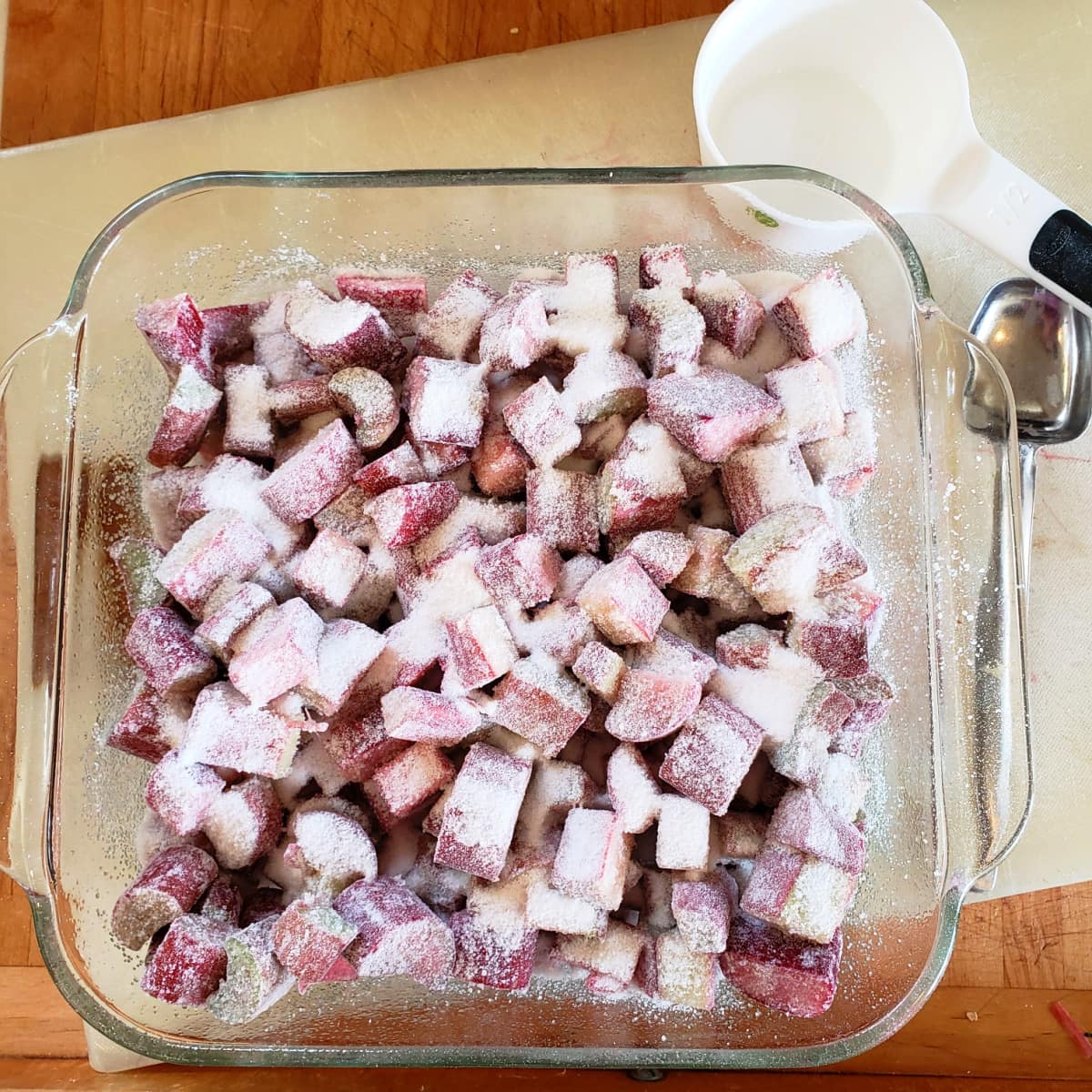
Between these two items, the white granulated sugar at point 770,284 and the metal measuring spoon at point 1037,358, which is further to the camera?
the metal measuring spoon at point 1037,358

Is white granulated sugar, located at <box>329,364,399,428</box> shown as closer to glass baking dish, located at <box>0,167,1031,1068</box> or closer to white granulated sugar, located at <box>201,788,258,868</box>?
glass baking dish, located at <box>0,167,1031,1068</box>

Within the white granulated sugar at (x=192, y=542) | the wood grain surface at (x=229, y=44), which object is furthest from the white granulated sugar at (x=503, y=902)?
the wood grain surface at (x=229, y=44)

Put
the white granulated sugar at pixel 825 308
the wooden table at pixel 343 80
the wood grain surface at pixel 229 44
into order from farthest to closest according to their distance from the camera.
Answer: the wood grain surface at pixel 229 44 → the wooden table at pixel 343 80 → the white granulated sugar at pixel 825 308

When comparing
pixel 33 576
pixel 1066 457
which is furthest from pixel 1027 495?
pixel 33 576

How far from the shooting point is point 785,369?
1308 mm

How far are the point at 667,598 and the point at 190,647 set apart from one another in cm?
58

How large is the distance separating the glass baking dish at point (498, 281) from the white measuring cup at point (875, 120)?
0.49 feet

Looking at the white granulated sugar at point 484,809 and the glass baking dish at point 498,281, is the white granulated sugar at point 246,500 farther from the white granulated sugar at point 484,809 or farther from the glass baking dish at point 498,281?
the white granulated sugar at point 484,809

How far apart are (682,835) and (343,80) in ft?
4.11

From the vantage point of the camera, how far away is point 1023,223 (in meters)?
1.38

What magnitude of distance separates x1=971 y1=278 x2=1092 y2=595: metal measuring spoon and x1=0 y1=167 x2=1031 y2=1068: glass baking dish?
0.25 meters

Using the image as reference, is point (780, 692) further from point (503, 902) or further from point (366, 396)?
point (366, 396)

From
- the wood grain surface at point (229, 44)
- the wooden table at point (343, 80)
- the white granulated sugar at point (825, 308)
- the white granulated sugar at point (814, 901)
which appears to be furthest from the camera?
the wood grain surface at point (229, 44)

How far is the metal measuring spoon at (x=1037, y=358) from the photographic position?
1590mm
